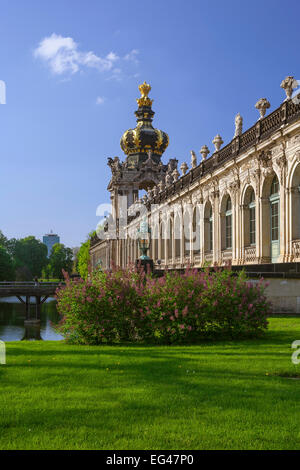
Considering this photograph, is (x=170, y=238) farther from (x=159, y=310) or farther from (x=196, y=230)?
(x=159, y=310)

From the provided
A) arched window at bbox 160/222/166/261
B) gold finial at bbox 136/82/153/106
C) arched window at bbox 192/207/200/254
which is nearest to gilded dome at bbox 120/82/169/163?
gold finial at bbox 136/82/153/106

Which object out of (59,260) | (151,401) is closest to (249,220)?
(151,401)

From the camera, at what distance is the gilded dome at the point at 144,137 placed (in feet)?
337

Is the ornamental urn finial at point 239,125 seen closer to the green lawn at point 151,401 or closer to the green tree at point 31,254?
the green lawn at point 151,401

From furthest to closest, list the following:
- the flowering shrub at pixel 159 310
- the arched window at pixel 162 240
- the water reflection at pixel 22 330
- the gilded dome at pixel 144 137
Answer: the gilded dome at pixel 144 137, the arched window at pixel 162 240, the water reflection at pixel 22 330, the flowering shrub at pixel 159 310

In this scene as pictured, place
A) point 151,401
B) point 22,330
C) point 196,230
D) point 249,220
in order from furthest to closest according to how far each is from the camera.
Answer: point 22,330, point 196,230, point 249,220, point 151,401

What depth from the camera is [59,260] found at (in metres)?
186

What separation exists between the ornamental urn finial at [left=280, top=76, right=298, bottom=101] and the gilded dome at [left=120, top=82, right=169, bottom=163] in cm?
8029

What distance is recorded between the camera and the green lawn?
16.8ft

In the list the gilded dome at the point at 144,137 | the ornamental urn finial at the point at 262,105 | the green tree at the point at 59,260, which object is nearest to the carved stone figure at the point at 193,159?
the ornamental urn finial at the point at 262,105

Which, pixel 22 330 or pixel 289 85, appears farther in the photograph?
pixel 22 330

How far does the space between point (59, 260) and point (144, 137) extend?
94.7 metres

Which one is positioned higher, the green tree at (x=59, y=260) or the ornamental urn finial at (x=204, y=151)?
the ornamental urn finial at (x=204, y=151)

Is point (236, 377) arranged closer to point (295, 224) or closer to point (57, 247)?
point (295, 224)
